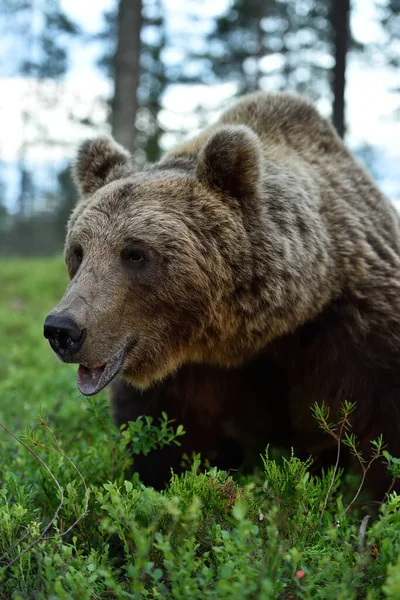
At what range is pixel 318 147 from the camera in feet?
13.6

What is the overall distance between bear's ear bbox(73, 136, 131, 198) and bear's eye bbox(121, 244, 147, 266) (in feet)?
2.57

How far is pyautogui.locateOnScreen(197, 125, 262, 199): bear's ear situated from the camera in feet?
10.6

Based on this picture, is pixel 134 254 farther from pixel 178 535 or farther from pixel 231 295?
pixel 178 535

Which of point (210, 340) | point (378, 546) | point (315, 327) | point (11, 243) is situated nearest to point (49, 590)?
point (378, 546)

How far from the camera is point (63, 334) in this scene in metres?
2.73

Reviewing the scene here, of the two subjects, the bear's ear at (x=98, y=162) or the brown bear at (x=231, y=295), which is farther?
the bear's ear at (x=98, y=162)

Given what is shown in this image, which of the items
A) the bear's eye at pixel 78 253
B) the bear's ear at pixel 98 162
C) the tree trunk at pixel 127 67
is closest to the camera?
the bear's eye at pixel 78 253

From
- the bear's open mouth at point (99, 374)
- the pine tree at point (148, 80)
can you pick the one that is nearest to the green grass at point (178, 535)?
the bear's open mouth at point (99, 374)

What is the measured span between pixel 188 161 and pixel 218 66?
1652 cm

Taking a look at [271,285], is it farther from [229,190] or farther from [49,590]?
[49,590]

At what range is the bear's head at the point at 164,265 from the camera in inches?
116

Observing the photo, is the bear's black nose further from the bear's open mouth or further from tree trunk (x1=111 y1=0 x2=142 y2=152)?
tree trunk (x1=111 y1=0 x2=142 y2=152)

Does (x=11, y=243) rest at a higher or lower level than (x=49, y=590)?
higher

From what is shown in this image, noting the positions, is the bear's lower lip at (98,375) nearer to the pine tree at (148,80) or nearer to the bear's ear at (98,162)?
the bear's ear at (98,162)
